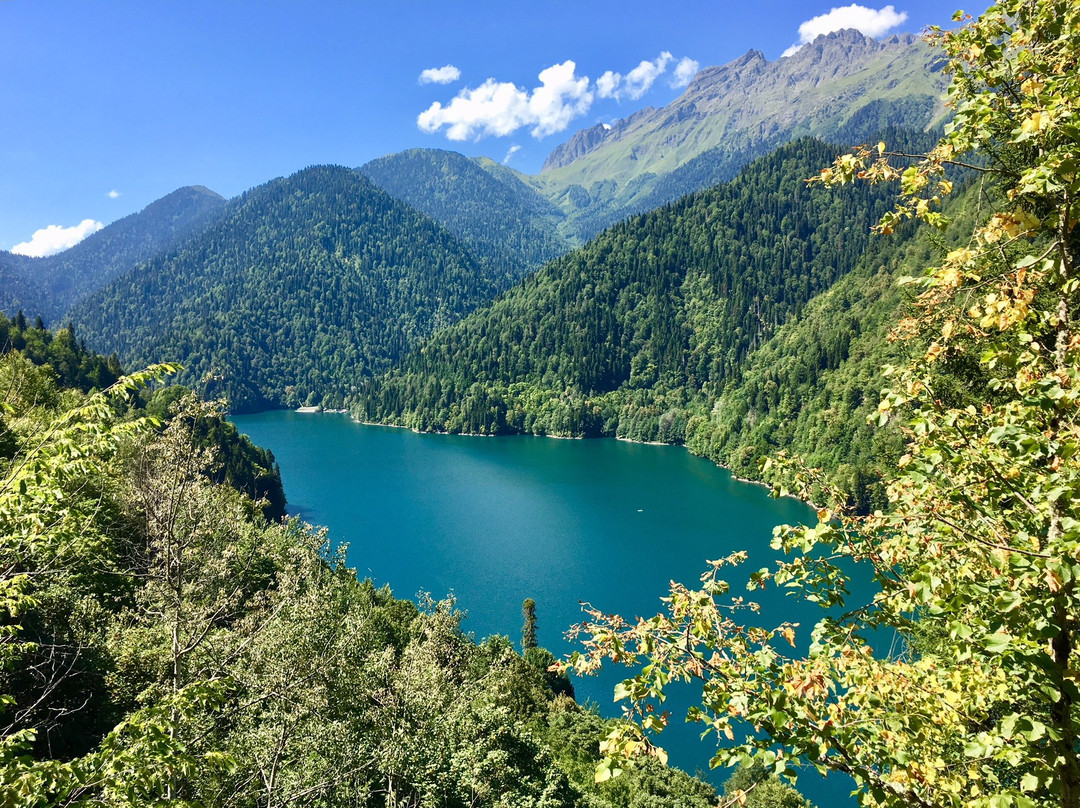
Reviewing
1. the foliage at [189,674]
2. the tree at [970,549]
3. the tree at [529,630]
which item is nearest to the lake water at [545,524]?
the tree at [529,630]

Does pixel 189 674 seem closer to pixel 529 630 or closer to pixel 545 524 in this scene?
pixel 529 630

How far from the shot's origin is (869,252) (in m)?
160

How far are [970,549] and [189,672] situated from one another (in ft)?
48.2

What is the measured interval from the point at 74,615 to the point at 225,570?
32.2ft

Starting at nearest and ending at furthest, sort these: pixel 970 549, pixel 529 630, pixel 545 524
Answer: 1. pixel 970 549
2. pixel 529 630
3. pixel 545 524

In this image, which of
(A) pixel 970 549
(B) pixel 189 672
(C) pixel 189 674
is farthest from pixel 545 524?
(A) pixel 970 549

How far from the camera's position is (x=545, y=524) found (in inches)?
3568

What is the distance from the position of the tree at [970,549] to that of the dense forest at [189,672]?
3.99m

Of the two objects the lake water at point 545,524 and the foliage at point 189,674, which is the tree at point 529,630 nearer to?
the lake water at point 545,524

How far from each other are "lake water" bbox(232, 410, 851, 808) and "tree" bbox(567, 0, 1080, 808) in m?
A: 41.8

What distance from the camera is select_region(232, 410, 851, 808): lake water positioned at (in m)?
61.8

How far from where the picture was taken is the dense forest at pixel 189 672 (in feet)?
22.2

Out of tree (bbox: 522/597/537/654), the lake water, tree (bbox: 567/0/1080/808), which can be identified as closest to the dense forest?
tree (bbox: 567/0/1080/808)

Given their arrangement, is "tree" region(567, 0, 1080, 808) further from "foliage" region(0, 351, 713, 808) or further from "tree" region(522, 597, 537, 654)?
"tree" region(522, 597, 537, 654)
